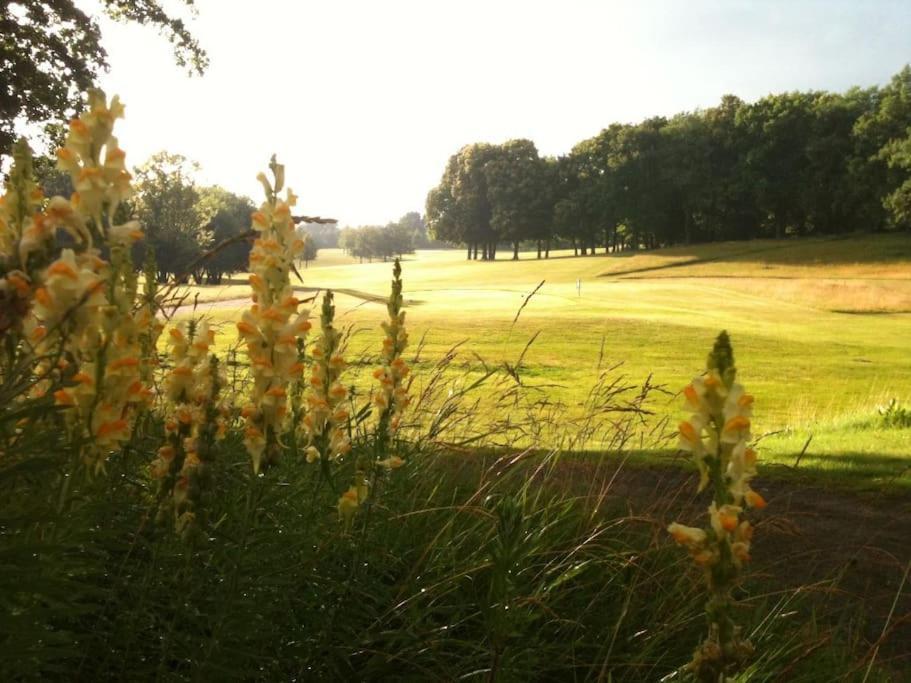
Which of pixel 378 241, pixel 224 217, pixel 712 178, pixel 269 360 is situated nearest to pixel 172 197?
pixel 224 217

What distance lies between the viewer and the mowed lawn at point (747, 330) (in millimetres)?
9875

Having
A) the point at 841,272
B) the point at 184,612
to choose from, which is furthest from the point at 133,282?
the point at 841,272

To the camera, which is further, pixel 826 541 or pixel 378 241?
pixel 378 241

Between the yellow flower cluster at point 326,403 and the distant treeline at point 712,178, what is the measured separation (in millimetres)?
58579

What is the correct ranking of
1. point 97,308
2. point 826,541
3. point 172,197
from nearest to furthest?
point 97,308
point 826,541
point 172,197

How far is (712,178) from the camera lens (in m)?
65.6

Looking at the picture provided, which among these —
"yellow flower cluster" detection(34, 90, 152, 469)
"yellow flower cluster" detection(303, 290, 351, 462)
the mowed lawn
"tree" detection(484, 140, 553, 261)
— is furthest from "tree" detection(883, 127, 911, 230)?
"yellow flower cluster" detection(34, 90, 152, 469)

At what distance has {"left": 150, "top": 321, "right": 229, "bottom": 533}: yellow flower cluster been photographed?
1696 mm

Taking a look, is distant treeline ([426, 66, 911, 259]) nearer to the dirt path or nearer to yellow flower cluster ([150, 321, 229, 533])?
the dirt path

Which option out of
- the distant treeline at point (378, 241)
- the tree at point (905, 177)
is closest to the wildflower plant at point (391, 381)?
the tree at point (905, 177)

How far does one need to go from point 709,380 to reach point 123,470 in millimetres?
1666

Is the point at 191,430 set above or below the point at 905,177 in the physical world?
below

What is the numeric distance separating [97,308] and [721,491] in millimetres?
1214

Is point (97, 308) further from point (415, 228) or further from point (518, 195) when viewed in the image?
point (415, 228)
